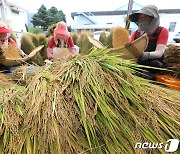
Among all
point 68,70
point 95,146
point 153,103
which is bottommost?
point 95,146

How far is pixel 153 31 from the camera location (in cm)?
131

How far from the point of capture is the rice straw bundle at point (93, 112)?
0.59 metres

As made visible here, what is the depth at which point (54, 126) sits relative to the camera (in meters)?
0.58

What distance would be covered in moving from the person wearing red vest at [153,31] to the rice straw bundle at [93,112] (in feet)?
1.65

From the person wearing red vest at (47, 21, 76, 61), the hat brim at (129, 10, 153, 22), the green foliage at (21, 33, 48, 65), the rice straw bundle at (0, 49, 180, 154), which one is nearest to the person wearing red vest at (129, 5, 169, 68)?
the hat brim at (129, 10, 153, 22)

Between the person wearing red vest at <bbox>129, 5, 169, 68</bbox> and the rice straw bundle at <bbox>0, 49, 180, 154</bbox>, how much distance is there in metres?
0.50

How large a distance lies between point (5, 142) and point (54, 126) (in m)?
0.17

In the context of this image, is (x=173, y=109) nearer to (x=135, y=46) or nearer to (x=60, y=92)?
(x=135, y=46)

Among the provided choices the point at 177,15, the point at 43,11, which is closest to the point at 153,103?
the point at 177,15

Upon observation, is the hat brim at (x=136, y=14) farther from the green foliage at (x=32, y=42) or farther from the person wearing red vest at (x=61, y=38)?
the green foliage at (x=32, y=42)

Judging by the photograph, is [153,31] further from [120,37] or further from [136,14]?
[120,37]

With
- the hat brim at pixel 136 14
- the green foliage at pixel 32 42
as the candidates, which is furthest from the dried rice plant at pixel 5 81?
the green foliage at pixel 32 42

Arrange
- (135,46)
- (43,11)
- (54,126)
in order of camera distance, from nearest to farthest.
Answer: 1. (54,126)
2. (135,46)
3. (43,11)

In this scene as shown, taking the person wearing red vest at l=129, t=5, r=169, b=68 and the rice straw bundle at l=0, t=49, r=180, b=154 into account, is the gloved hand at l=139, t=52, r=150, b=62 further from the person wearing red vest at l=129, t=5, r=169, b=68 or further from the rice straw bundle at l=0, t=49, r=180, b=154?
the rice straw bundle at l=0, t=49, r=180, b=154
